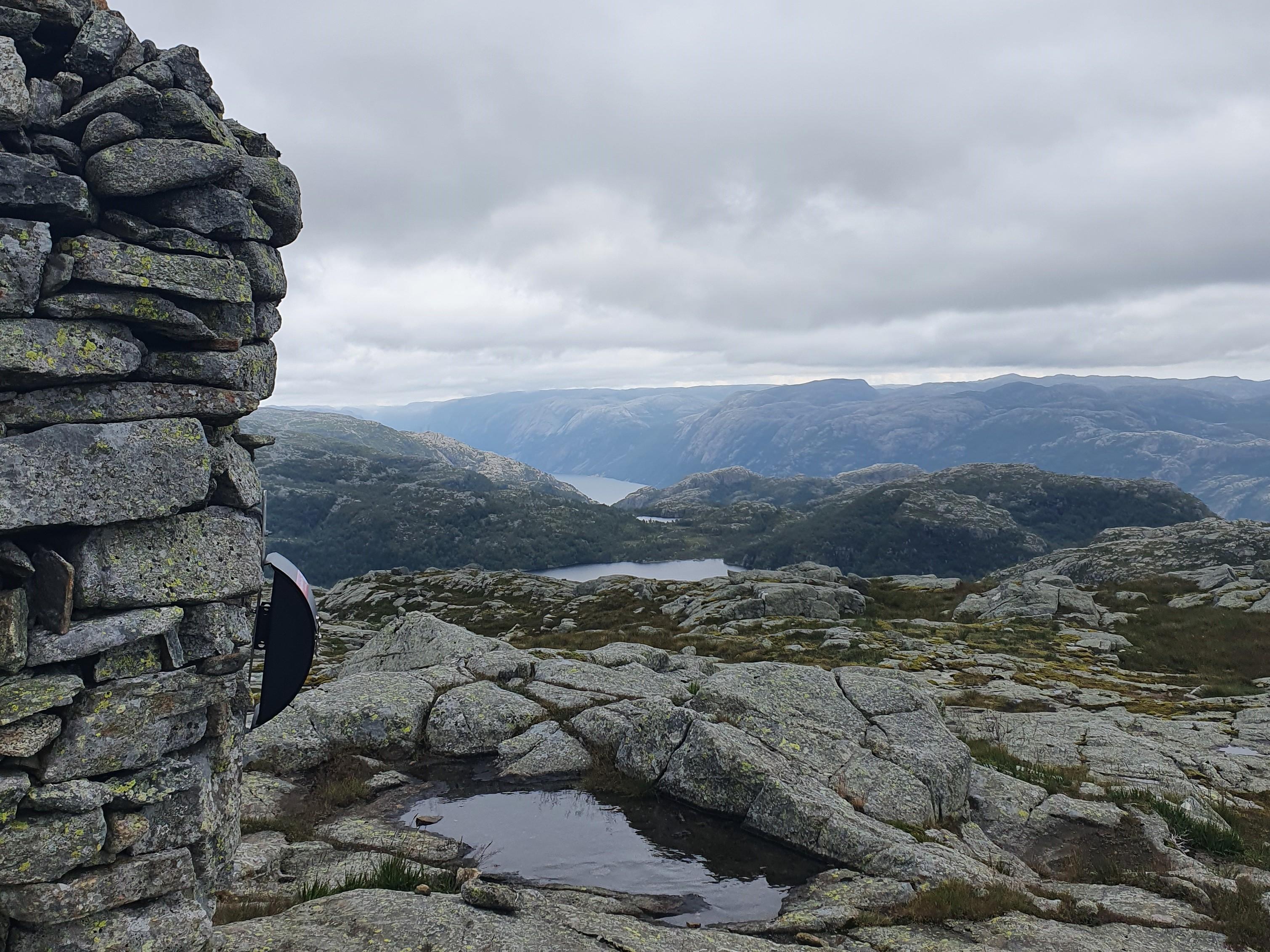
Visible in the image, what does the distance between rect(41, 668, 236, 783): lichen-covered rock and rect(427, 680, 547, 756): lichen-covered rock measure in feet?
36.0

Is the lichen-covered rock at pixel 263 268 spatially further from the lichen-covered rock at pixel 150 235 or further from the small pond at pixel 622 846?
the small pond at pixel 622 846

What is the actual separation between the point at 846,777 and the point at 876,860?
405 centimetres

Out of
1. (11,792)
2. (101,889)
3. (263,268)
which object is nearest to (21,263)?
(263,268)

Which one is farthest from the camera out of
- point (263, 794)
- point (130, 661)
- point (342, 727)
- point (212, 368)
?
point (342, 727)

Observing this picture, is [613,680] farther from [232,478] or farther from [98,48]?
[98,48]

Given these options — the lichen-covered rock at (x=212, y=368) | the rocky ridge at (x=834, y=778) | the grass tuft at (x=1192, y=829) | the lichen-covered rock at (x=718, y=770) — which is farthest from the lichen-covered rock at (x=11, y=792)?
the grass tuft at (x=1192, y=829)

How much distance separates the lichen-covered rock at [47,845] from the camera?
328 inches

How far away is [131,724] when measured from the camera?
9.46m

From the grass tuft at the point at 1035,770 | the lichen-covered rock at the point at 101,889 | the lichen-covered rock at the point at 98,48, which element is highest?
the lichen-covered rock at the point at 98,48

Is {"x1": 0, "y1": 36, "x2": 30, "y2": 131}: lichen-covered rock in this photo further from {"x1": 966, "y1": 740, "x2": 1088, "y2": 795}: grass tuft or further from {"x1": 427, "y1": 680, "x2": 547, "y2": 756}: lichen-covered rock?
{"x1": 966, "y1": 740, "x2": 1088, "y2": 795}: grass tuft

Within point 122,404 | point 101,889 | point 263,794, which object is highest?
point 122,404

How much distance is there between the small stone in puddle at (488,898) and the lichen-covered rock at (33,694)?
6.82 m

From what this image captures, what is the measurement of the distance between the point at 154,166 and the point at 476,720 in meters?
16.9

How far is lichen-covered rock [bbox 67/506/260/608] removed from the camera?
9.27 metres
